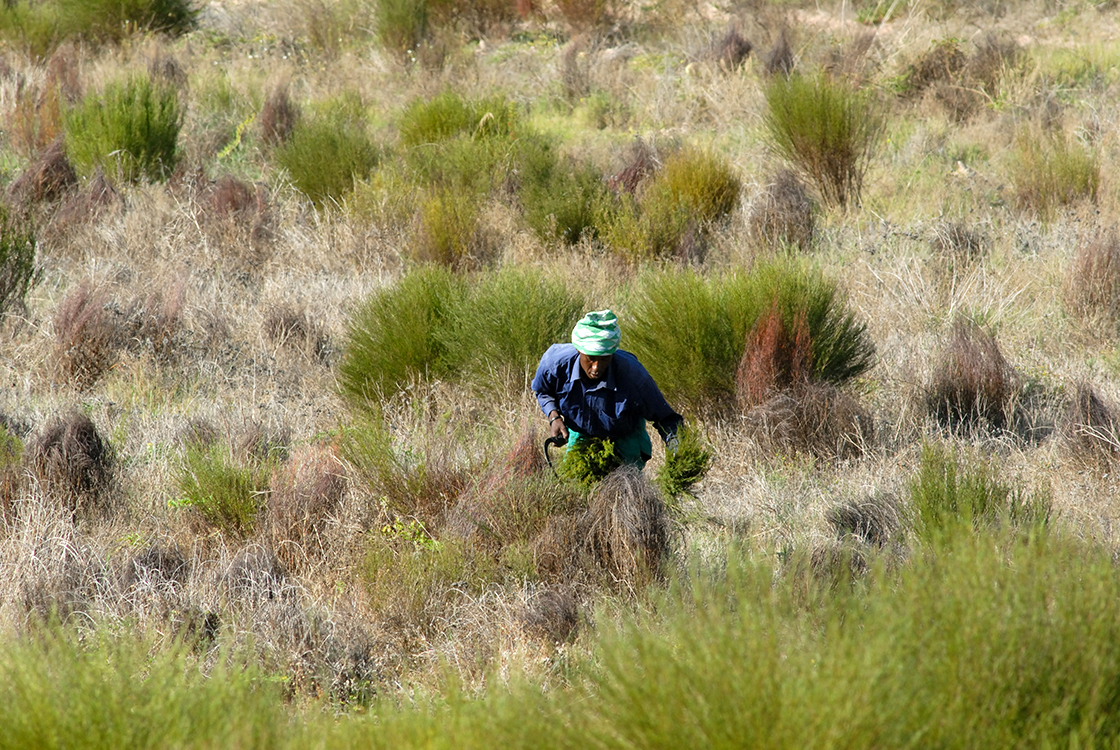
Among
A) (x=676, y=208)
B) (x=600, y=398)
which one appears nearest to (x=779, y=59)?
(x=676, y=208)

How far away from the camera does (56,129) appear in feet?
33.0

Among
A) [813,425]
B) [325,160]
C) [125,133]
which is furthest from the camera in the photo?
[125,133]

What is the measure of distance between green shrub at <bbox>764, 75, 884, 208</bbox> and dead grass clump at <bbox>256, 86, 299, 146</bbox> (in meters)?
5.10

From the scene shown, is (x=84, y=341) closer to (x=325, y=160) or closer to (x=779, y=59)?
(x=325, y=160)

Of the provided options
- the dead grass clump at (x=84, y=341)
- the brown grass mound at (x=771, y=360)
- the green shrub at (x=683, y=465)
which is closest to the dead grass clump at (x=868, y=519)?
the green shrub at (x=683, y=465)

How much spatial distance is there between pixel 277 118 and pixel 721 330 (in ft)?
23.3

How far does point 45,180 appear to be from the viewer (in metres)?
8.83

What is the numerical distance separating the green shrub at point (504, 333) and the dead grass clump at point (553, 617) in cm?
203

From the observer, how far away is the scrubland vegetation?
2.07 m

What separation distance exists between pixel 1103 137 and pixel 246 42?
11.2 metres

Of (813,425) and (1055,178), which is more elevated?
(1055,178)

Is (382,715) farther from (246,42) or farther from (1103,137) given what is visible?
(246,42)

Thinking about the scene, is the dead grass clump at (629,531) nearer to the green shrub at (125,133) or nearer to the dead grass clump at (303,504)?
the dead grass clump at (303,504)

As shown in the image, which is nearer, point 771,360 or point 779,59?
point 771,360
